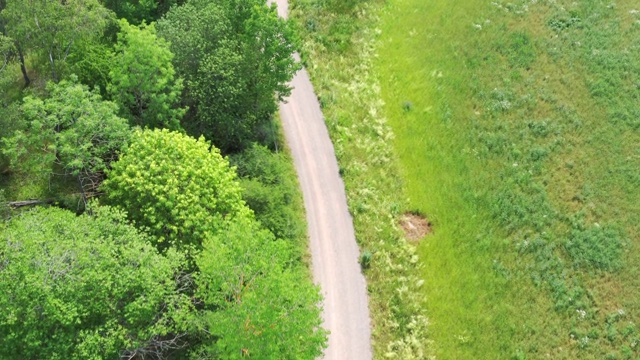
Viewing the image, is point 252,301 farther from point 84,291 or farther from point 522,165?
point 522,165

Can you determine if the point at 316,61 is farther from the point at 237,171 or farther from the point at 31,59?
the point at 31,59

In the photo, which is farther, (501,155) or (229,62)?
(501,155)

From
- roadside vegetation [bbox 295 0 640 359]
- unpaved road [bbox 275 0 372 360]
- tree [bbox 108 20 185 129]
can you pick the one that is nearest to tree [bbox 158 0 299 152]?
tree [bbox 108 20 185 129]

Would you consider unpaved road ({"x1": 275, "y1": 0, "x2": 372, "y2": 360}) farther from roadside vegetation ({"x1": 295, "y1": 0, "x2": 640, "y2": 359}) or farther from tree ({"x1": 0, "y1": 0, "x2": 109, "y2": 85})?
tree ({"x1": 0, "y1": 0, "x2": 109, "y2": 85})

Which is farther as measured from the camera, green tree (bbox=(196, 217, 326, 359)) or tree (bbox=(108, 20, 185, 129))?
tree (bbox=(108, 20, 185, 129))

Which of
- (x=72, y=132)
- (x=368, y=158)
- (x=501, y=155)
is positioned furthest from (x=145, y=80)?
(x=501, y=155)

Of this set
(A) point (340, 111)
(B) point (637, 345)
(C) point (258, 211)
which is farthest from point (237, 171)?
(B) point (637, 345)
